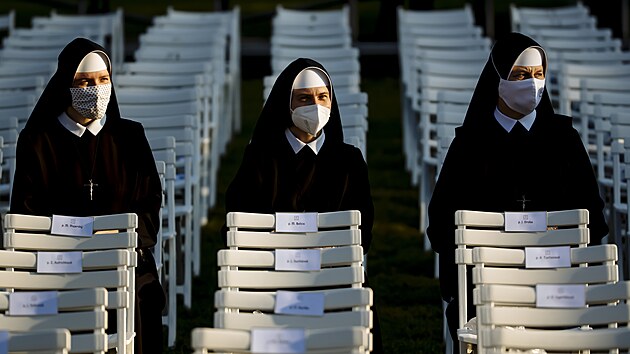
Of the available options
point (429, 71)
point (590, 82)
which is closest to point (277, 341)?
point (590, 82)

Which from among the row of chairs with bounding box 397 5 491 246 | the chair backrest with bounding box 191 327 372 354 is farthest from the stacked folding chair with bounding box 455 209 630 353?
the row of chairs with bounding box 397 5 491 246

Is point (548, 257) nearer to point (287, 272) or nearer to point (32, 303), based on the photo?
point (287, 272)

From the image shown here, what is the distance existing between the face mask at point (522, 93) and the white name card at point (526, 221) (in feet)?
2.54

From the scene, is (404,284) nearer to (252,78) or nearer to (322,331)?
(322,331)

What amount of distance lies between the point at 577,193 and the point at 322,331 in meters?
2.27

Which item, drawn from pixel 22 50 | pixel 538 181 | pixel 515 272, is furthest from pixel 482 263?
pixel 22 50

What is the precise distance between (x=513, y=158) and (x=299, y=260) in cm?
148

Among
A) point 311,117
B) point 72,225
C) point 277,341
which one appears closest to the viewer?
point 277,341

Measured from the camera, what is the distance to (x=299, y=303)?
580cm

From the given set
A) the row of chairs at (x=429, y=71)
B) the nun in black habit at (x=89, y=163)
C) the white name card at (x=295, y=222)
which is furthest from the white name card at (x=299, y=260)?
the row of chairs at (x=429, y=71)

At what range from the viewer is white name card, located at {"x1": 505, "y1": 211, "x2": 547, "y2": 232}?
6.42m

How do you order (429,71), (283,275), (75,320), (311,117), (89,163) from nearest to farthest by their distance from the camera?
(75,320)
(283,275)
(311,117)
(89,163)
(429,71)

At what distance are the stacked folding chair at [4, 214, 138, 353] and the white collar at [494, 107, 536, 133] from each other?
1993 mm

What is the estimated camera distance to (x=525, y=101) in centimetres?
702
